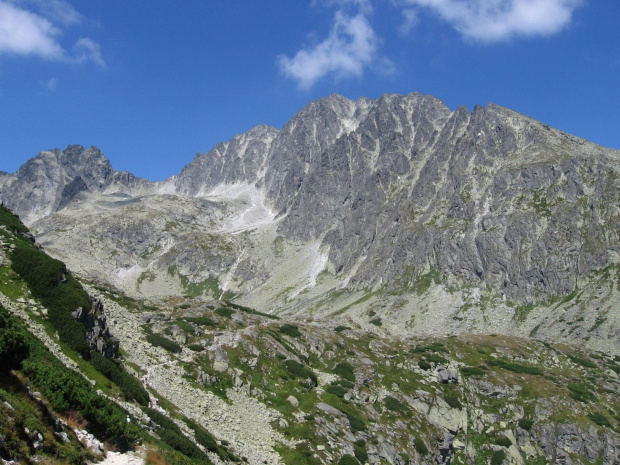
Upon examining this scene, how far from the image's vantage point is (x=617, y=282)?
15062 centimetres

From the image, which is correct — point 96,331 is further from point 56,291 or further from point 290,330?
point 290,330

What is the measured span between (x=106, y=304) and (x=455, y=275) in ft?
572

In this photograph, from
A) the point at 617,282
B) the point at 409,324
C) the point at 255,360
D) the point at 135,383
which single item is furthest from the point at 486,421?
→ the point at 617,282

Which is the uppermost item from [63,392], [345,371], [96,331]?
[345,371]

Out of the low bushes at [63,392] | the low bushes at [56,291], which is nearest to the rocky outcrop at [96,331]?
the low bushes at [56,291]

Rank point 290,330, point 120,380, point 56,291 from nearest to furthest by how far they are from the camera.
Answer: point 120,380 → point 56,291 → point 290,330

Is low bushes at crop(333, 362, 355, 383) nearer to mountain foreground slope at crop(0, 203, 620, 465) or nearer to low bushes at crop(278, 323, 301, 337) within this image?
mountain foreground slope at crop(0, 203, 620, 465)

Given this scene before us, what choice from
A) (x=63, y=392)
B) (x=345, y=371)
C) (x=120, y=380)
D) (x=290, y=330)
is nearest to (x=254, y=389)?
(x=345, y=371)

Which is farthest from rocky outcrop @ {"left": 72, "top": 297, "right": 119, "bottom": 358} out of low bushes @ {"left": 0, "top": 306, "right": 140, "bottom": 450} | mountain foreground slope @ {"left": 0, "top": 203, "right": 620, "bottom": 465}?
low bushes @ {"left": 0, "top": 306, "right": 140, "bottom": 450}

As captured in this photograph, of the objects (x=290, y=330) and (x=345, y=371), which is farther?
(x=290, y=330)

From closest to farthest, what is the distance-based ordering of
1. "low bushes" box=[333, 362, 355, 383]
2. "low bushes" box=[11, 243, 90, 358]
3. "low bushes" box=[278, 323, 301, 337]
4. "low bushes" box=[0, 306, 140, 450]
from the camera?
1. "low bushes" box=[0, 306, 140, 450]
2. "low bushes" box=[11, 243, 90, 358]
3. "low bushes" box=[333, 362, 355, 383]
4. "low bushes" box=[278, 323, 301, 337]

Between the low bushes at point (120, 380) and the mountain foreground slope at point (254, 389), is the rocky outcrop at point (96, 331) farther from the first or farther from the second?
the low bushes at point (120, 380)

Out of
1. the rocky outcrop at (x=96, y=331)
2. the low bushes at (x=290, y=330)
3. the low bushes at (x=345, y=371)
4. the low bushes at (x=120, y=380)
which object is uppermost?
the low bushes at (x=290, y=330)

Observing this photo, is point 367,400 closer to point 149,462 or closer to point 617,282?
point 149,462
